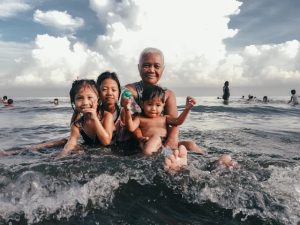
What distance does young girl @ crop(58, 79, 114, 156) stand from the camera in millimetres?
4730

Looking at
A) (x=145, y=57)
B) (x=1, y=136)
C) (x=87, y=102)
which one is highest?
(x=145, y=57)

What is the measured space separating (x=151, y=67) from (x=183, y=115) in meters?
1.00

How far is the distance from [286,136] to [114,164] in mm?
5329

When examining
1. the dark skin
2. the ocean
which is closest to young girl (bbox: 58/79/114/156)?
the ocean

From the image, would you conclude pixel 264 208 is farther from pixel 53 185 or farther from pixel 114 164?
pixel 53 185

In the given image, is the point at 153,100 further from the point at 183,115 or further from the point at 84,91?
the point at 84,91

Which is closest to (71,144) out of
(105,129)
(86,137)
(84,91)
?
(86,137)

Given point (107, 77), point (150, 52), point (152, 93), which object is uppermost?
point (150, 52)

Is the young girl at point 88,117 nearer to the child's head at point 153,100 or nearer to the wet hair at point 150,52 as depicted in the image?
the child's head at point 153,100

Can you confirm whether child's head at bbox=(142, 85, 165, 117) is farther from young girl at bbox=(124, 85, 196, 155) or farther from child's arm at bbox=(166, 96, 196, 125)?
child's arm at bbox=(166, 96, 196, 125)

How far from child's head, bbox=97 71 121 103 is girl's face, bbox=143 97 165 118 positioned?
18.9 inches

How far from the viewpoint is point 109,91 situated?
513 cm

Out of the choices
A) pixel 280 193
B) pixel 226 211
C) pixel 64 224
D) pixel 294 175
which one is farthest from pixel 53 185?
pixel 294 175

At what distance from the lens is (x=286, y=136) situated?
795 centimetres
